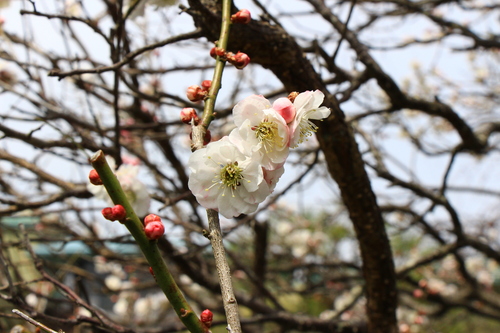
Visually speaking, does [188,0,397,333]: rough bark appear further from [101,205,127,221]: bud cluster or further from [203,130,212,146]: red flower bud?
[101,205,127,221]: bud cluster

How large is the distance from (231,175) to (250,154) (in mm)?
85

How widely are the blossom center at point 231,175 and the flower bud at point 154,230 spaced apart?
0.23 metres

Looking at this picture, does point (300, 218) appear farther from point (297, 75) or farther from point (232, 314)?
point (232, 314)

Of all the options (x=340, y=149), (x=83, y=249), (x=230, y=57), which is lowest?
(x=230, y=57)

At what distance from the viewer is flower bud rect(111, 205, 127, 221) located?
675 mm

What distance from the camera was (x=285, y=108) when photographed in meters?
0.85

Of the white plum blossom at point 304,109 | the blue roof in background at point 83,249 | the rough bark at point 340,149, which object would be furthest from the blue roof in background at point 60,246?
the white plum blossom at point 304,109

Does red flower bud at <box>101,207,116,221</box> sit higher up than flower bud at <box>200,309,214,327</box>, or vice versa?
red flower bud at <box>101,207,116,221</box>

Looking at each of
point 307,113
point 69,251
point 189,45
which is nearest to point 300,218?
point 69,251

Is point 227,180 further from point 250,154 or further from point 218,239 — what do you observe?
point 218,239

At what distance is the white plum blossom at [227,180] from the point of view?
855mm

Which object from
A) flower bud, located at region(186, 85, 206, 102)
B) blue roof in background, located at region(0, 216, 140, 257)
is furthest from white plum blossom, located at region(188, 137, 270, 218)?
blue roof in background, located at region(0, 216, 140, 257)

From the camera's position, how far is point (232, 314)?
2.13ft

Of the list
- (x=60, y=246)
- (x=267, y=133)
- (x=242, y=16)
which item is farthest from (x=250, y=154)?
(x=60, y=246)
